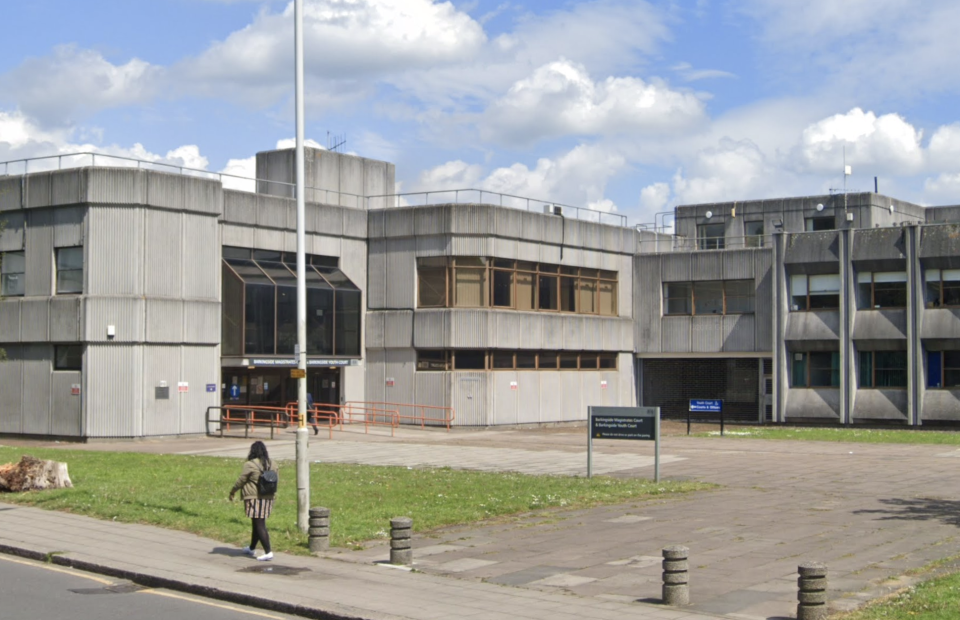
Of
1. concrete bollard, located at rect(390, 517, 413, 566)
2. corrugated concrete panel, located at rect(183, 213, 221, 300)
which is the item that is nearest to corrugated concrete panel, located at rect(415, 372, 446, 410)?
corrugated concrete panel, located at rect(183, 213, 221, 300)

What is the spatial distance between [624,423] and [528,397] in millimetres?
20543

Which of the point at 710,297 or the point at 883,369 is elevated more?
the point at 710,297

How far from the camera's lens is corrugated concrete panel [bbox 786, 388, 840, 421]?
45.0m

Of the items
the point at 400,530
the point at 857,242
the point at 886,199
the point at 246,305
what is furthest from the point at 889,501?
the point at 886,199

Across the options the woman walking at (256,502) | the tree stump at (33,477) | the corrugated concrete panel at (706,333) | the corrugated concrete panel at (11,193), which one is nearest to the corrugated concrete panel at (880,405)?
the corrugated concrete panel at (706,333)

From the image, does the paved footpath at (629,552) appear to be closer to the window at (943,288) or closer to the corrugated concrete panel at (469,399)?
the corrugated concrete panel at (469,399)

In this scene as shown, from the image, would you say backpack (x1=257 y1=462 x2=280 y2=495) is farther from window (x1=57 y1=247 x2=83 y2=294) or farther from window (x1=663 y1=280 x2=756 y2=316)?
window (x1=663 y1=280 x2=756 y2=316)

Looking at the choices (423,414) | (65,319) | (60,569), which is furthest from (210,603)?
(423,414)

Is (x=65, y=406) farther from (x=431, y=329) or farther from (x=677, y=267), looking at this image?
(x=677, y=267)

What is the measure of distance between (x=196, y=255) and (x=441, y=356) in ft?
33.2

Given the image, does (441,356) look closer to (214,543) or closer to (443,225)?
(443,225)

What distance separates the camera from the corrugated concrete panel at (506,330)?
42312mm

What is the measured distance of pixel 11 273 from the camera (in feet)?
122

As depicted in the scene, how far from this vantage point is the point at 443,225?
42125 mm
